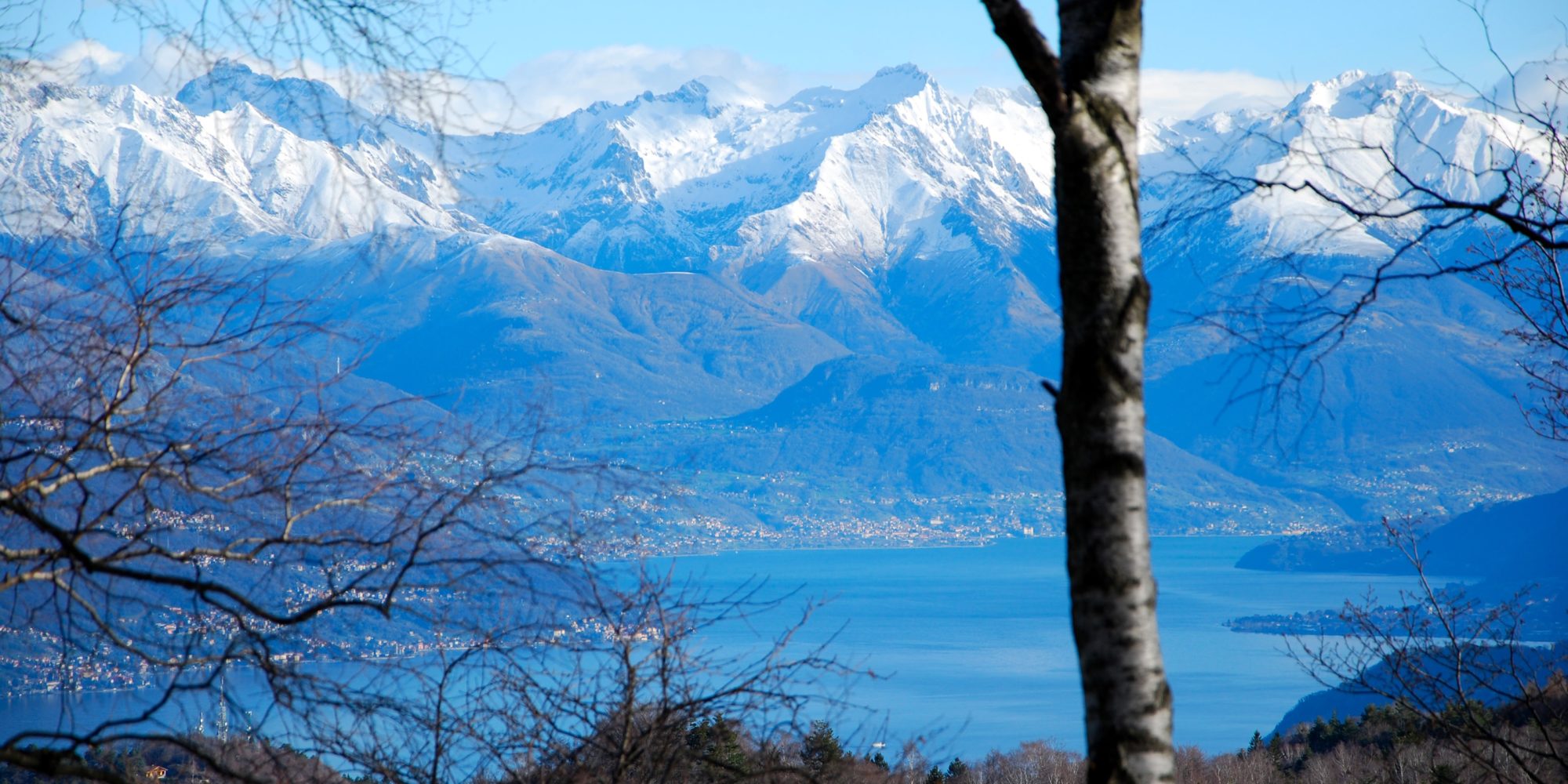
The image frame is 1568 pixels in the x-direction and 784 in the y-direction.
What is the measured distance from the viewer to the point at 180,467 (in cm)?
344

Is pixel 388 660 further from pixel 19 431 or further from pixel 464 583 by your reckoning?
pixel 19 431

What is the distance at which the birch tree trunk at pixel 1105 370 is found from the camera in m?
2.35

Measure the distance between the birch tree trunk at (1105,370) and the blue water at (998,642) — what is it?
2.16 meters

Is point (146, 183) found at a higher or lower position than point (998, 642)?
lower

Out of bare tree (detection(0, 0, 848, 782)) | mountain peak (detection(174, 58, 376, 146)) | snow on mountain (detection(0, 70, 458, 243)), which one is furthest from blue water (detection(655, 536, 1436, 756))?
mountain peak (detection(174, 58, 376, 146))

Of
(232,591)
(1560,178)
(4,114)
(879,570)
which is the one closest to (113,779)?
(232,591)

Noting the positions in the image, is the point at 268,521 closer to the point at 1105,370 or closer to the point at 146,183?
the point at 146,183

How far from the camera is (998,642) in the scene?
70562 millimetres

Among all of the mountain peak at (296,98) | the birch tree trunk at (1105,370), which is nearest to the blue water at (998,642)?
the mountain peak at (296,98)

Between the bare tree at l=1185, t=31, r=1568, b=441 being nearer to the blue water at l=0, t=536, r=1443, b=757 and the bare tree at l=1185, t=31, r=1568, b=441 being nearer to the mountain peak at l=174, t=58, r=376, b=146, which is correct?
the blue water at l=0, t=536, r=1443, b=757

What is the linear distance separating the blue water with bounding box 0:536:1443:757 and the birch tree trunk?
2.16 m

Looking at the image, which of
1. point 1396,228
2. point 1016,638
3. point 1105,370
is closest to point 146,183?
point 1105,370

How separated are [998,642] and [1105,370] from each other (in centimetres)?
7053

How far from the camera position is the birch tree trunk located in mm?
2348
